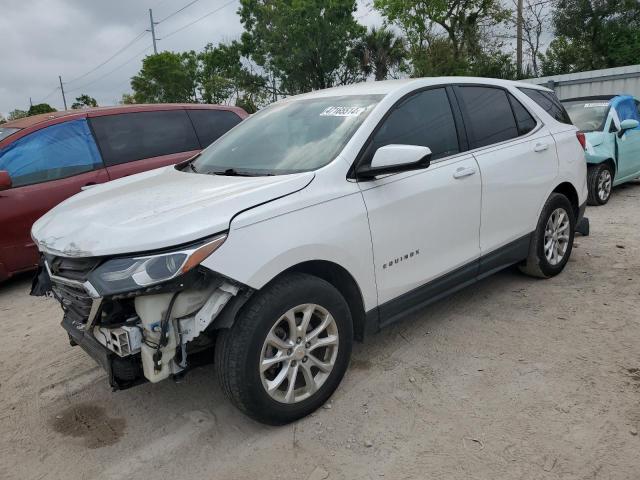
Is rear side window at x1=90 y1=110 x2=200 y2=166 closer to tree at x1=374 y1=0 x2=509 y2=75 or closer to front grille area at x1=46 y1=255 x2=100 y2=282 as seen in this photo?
front grille area at x1=46 y1=255 x2=100 y2=282

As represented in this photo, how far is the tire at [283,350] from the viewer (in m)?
2.38

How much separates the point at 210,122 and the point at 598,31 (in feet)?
72.1

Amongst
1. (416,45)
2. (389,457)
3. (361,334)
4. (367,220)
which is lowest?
(389,457)

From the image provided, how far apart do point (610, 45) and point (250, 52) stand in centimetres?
1913

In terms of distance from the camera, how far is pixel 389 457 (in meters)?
2.42

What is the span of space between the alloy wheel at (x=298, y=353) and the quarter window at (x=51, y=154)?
157 inches

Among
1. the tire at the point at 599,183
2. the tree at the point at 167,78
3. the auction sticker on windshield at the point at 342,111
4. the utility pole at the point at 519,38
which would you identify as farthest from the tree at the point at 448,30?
the auction sticker on windshield at the point at 342,111

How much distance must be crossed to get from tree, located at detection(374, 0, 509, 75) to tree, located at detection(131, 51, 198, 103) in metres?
14.3

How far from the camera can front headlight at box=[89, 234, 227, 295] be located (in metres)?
2.16

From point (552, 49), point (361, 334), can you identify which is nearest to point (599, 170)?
point (361, 334)

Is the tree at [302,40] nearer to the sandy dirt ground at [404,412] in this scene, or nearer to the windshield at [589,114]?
the windshield at [589,114]

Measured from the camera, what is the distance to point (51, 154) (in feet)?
17.7

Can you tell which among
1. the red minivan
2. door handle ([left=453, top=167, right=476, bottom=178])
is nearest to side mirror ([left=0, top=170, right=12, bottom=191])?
the red minivan

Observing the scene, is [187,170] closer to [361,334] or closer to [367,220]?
[367,220]
